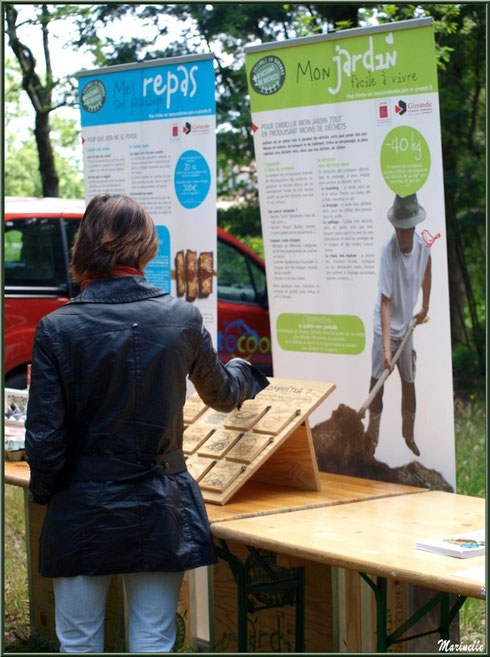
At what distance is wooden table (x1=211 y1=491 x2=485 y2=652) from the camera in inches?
106

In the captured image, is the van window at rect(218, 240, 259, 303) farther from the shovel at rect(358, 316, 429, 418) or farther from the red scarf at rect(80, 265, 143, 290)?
the red scarf at rect(80, 265, 143, 290)

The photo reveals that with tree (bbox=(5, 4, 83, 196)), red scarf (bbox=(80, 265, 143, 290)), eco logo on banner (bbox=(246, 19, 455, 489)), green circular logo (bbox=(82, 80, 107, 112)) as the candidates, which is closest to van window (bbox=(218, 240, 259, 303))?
green circular logo (bbox=(82, 80, 107, 112))

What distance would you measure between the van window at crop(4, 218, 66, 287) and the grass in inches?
62.0

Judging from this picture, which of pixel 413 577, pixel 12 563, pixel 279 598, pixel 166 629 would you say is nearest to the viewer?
pixel 413 577

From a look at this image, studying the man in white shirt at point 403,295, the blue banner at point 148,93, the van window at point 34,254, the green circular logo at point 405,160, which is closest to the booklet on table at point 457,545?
the man in white shirt at point 403,295

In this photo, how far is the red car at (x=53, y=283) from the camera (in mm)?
7344

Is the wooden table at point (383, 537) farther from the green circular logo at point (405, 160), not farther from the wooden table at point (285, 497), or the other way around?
the green circular logo at point (405, 160)

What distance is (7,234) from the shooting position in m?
7.79

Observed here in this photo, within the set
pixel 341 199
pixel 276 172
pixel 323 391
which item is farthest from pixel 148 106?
pixel 323 391

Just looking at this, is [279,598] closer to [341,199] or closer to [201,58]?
[341,199]

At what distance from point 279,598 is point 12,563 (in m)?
2.61

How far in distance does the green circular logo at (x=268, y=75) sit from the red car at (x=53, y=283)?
10.2ft

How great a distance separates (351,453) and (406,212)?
1.09 meters

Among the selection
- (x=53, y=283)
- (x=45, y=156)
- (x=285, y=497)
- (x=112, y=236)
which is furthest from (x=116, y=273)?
(x=45, y=156)
